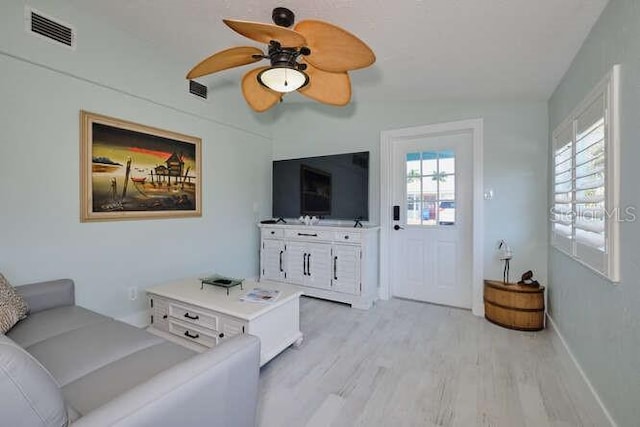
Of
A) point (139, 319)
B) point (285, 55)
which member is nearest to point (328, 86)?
point (285, 55)

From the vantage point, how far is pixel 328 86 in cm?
192

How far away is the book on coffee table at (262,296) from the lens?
6.68 ft

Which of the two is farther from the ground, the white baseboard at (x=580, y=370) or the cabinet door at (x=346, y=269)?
the cabinet door at (x=346, y=269)

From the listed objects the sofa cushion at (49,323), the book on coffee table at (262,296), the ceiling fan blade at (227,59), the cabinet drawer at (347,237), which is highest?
the ceiling fan blade at (227,59)

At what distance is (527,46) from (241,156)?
9.68 ft

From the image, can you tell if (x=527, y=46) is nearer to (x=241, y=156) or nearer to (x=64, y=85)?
(x=241, y=156)

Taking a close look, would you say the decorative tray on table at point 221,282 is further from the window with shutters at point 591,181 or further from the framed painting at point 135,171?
the window with shutters at point 591,181

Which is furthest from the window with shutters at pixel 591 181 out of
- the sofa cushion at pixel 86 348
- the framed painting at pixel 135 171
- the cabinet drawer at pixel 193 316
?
the framed painting at pixel 135 171

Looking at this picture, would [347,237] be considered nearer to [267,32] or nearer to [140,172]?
[140,172]

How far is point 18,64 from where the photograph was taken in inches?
77.1

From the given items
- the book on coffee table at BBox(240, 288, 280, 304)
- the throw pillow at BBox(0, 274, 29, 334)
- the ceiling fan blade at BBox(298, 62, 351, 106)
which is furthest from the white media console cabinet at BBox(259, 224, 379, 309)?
the throw pillow at BBox(0, 274, 29, 334)

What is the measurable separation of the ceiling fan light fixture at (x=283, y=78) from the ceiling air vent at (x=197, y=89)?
1.69m

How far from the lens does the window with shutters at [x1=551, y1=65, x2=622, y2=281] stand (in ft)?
4.52

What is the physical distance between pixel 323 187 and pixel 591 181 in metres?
2.47
